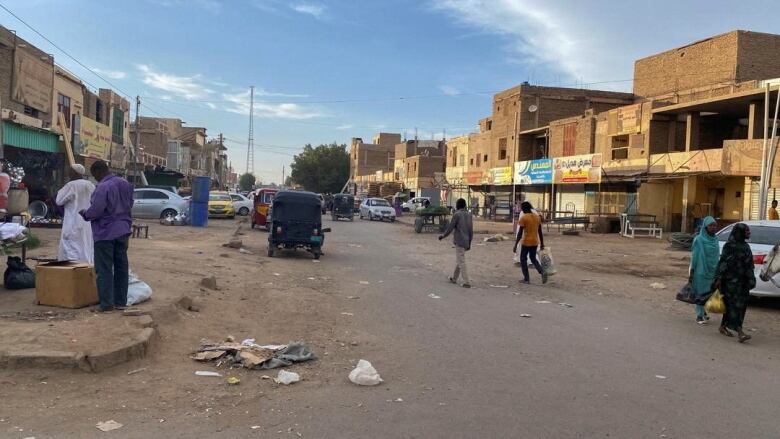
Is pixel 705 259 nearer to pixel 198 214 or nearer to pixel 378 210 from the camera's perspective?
pixel 198 214

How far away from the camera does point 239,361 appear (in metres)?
6.11

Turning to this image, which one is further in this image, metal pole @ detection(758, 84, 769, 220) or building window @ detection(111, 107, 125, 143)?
building window @ detection(111, 107, 125, 143)

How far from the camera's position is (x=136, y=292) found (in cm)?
778

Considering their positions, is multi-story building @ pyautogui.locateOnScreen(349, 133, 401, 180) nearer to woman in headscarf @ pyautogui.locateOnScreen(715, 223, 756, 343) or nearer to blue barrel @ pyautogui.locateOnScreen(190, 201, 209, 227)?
blue barrel @ pyautogui.locateOnScreen(190, 201, 209, 227)

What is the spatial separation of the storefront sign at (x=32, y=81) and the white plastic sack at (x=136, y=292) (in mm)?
21713

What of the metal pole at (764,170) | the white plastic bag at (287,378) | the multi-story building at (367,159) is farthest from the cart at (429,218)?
the multi-story building at (367,159)

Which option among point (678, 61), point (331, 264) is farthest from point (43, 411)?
point (678, 61)

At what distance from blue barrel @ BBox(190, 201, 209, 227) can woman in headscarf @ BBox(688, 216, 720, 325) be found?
70.6ft

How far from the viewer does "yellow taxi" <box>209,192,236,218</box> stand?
3388cm

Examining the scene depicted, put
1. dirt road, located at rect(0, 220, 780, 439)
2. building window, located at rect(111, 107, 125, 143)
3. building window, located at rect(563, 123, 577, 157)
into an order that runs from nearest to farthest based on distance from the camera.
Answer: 1. dirt road, located at rect(0, 220, 780, 439)
2. building window, located at rect(563, 123, 577, 157)
3. building window, located at rect(111, 107, 125, 143)

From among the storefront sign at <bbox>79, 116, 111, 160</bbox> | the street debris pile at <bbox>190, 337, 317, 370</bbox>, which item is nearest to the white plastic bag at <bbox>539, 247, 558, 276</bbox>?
the street debris pile at <bbox>190, 337, 317, 370</bbox>

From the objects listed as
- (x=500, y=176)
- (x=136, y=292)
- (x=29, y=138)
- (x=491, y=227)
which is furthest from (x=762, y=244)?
(x=500, y=176)

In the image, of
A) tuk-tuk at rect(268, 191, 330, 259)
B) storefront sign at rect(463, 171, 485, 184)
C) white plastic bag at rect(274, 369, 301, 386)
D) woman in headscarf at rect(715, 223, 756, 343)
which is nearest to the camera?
white plastic bag at rect(274, 369, 301, 386)

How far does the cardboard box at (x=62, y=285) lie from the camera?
7.12 m
